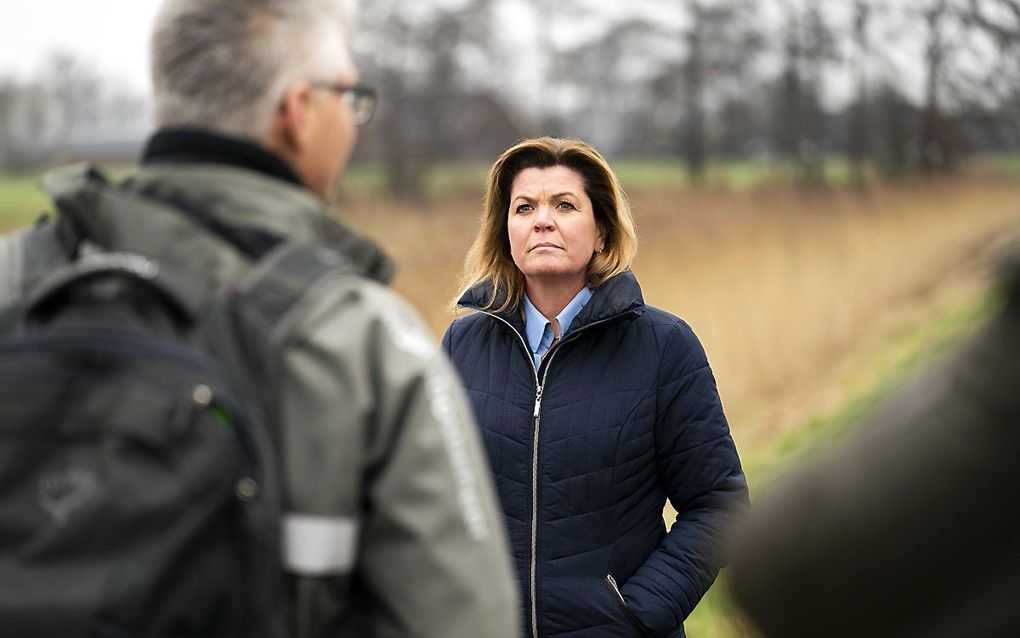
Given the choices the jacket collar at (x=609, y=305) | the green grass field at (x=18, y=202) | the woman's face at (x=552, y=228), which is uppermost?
the woman's face at (x=552, y=228)

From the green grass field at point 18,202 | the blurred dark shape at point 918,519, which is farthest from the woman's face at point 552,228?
the green grass field at point 18,202

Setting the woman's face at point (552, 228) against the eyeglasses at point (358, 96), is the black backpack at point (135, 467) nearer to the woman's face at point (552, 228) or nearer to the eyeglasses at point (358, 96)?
the eyeglasses at point (358, 96)

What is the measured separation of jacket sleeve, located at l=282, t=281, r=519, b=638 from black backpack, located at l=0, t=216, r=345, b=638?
2.1 inches

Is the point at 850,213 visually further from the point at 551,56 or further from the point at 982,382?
the point at 982,382

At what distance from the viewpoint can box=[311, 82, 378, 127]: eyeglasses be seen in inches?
61.8

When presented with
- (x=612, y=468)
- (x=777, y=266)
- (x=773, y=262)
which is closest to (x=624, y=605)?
(x=612, y=468)

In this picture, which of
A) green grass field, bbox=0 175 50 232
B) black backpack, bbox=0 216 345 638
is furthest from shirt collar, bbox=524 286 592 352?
green grass field, bbox=0 175 50 232

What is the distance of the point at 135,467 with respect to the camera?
128 centimetres

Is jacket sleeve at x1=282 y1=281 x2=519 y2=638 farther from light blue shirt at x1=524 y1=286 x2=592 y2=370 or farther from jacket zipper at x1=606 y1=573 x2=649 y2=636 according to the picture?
light blue shirt at x1=524 y1=286 x2=592 y2=370

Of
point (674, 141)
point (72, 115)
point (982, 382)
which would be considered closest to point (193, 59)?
point (982, 382)

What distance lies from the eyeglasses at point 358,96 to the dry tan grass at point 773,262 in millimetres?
6148

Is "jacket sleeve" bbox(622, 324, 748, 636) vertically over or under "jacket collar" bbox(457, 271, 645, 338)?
under

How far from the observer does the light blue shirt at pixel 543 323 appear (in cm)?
290

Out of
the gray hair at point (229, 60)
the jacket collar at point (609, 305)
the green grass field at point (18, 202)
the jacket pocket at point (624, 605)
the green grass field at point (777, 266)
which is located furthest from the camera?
the green grass field at point (18, 202)
